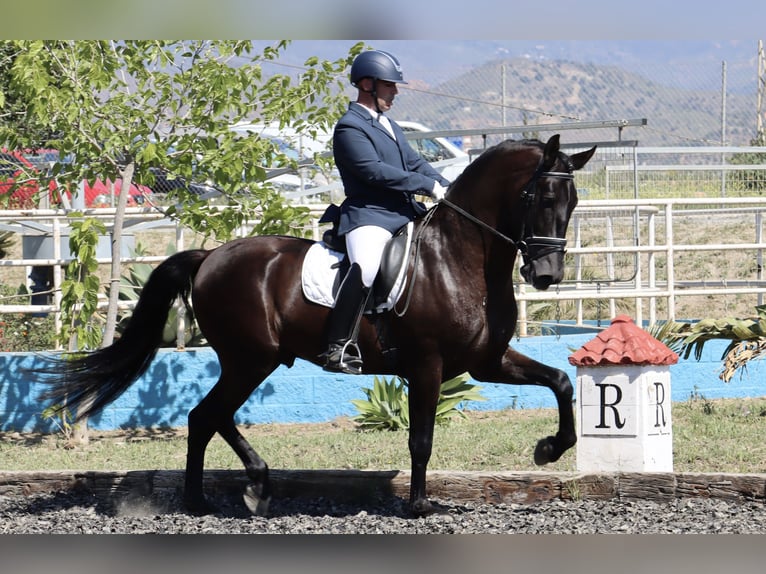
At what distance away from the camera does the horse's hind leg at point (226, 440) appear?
20.3 ft

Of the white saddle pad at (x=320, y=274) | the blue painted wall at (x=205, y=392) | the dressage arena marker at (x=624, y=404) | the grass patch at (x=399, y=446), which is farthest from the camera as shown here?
the blue painted wall at (x=205, y=392)

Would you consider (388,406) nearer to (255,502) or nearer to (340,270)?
(255,502)

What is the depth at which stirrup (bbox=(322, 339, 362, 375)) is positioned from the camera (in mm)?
5795

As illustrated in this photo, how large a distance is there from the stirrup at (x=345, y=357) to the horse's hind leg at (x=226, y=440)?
0.62 metres

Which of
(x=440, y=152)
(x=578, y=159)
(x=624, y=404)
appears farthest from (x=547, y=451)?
(x=440, y=152)

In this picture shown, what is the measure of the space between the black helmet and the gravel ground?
2.40 m

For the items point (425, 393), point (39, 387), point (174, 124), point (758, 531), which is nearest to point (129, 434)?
point (39, 387)

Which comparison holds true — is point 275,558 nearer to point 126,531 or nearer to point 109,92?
point 126,531

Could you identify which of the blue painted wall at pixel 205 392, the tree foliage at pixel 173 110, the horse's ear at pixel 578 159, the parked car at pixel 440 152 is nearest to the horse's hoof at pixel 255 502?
the horse's ear at pixel 578 159

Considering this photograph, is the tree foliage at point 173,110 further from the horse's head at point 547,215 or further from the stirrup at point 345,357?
the horse's head at point 547,215

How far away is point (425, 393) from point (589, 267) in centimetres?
1033

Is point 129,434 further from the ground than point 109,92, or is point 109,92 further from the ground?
point 109,92

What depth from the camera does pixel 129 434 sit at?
10.1 metres

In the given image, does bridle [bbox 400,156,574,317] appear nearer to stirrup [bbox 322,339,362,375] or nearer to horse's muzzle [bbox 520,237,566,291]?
horse's muzzle [bbox 520,237,566,291]
